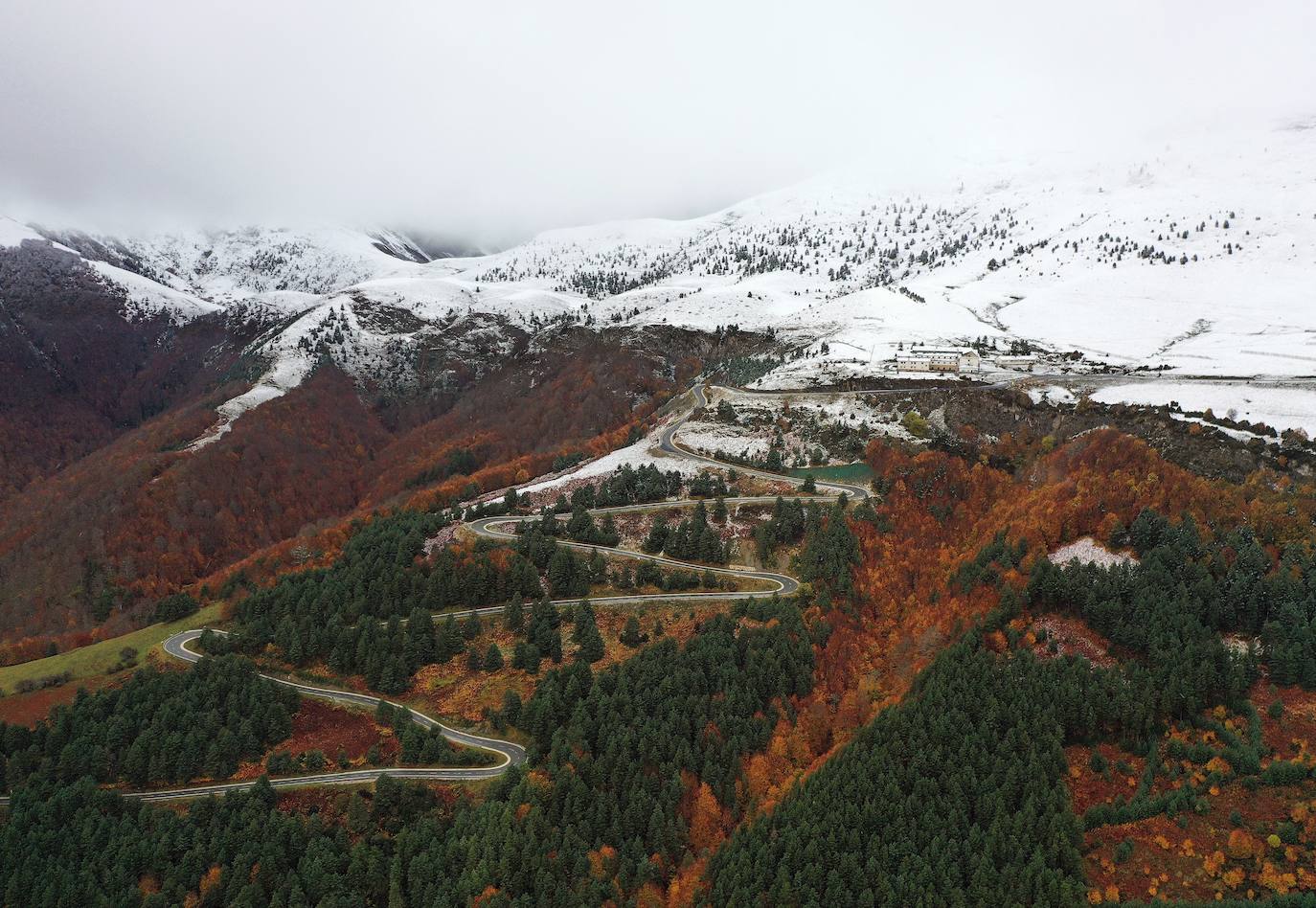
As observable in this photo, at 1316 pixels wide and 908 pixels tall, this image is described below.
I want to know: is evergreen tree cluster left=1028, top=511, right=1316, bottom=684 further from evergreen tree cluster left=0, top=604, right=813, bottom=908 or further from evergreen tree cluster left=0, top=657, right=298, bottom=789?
evergreen tree cluster left=0, top=657, right=298, bottom=789

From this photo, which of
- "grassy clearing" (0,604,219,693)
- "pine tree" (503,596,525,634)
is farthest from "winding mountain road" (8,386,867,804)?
"pine tree" (503,596,525,634)

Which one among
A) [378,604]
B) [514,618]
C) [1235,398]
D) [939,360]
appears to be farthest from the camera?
[939,360]

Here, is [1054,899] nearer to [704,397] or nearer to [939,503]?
[939,503]

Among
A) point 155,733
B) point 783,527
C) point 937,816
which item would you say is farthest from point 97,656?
point 937,816

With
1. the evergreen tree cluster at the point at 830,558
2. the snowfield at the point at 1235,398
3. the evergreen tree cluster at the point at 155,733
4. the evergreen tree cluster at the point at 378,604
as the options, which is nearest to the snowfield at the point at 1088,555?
the evergreen tree cluster at the point at 830,558

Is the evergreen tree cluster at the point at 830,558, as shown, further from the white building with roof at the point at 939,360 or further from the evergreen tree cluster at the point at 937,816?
the white building with roof at the point at 939,360

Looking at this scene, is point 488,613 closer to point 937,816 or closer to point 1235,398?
point 937,816
